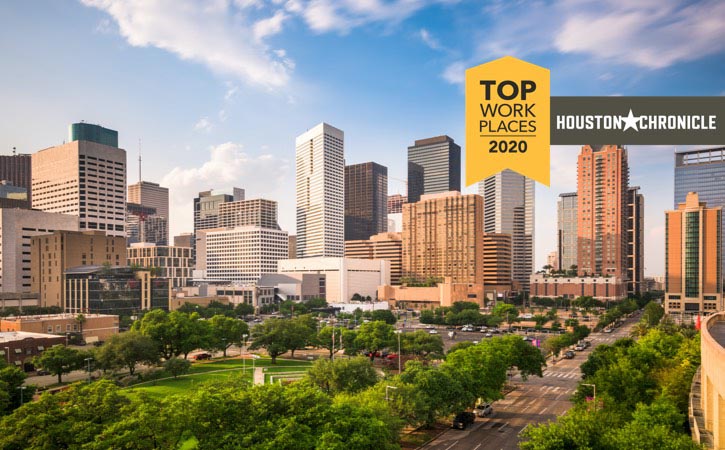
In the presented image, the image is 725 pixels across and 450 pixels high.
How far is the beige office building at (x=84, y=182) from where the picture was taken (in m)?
189

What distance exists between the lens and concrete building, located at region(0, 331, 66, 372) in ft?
225

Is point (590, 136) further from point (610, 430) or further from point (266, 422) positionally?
point (266, 422)

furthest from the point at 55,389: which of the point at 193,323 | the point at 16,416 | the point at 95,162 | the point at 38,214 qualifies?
the point at 95,162

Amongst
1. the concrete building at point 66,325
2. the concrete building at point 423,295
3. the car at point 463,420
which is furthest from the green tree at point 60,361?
the concrete building at point 423,295

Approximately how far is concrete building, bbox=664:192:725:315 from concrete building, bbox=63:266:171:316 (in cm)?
14822

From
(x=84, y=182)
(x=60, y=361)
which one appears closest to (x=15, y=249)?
(x=84, y=182)

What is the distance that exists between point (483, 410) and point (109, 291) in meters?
96.0

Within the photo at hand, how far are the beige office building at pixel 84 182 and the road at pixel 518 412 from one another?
559 ft

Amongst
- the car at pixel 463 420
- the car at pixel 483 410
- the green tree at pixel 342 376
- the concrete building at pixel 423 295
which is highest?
the green tree at pixel 342 376

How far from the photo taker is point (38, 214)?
157 metres

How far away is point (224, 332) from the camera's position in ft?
271

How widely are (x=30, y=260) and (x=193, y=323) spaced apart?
102807 mm

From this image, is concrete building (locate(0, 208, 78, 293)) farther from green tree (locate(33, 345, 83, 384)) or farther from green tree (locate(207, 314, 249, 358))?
green tree (locate(33, 345, 83, 384))

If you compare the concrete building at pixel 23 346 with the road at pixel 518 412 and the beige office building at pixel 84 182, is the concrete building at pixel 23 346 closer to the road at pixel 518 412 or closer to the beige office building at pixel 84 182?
the road at pixel 518 412
